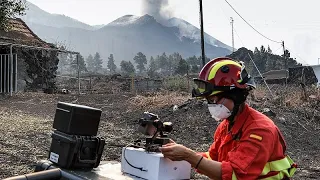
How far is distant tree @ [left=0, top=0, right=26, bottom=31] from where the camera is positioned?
50.7 ft

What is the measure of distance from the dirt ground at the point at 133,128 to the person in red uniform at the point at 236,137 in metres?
3.40

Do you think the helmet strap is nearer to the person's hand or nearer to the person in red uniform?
the person in red uniform

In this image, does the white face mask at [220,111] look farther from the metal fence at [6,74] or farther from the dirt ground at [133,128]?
the metal fence at [6,74]

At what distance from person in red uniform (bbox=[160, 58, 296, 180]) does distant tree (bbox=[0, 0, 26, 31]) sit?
46.7 ft

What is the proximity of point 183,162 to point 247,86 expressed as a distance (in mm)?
694

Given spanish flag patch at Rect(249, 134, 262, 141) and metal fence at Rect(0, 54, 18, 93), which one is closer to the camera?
spanish flag patch at Rect(249, 134, 262, 141)

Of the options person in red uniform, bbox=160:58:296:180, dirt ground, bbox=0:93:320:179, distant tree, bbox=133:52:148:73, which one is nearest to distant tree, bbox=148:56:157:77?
distant tree, bbox=133:52:148:73

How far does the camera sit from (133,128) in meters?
10.8

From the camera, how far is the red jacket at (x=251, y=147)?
8.20ft

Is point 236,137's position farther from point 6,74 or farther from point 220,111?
point 6,74

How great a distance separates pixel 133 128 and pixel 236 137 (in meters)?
8.21

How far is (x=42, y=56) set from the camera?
21.7m

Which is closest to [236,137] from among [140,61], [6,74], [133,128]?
[133,128]

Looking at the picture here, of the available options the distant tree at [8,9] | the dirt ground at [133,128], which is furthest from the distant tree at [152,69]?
the dirt ground at [133,128]
